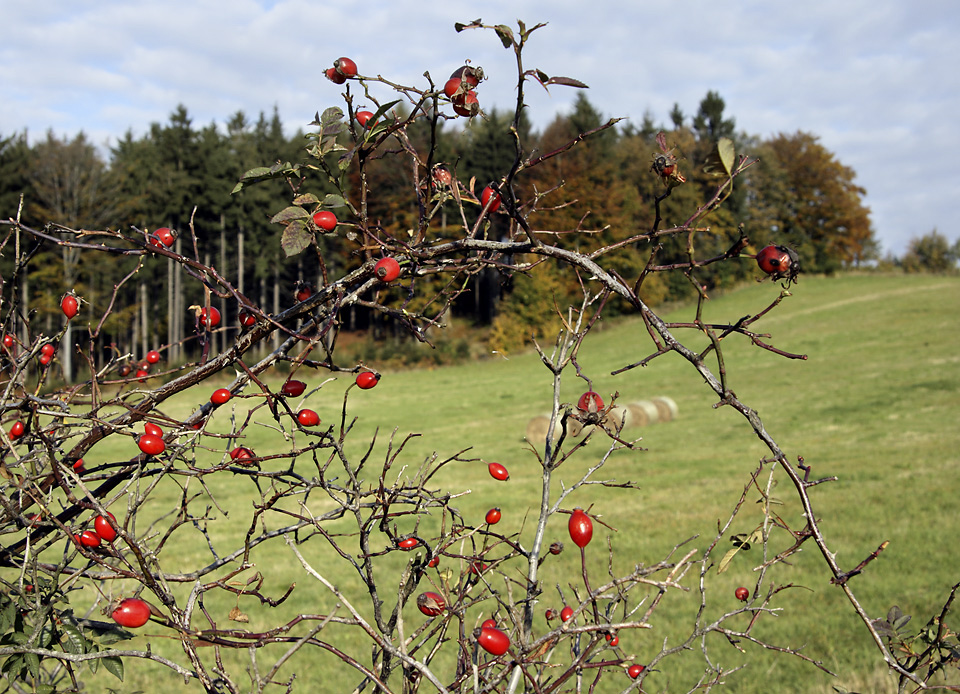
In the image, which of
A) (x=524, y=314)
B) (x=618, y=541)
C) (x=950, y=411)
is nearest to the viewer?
(x=618, y=541)

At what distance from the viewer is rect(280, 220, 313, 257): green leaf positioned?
1.00 meters

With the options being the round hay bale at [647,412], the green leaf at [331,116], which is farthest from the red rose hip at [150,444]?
the round hay bale at [647,412]

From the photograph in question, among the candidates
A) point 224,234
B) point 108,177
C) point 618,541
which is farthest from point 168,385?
point 224,234

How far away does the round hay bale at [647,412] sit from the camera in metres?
13.7

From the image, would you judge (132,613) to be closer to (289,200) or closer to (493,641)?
(493,641)

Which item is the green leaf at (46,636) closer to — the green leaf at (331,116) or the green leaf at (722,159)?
the green leaf at (331,116)

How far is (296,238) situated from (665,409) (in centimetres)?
1407

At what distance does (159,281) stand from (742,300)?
25.6m

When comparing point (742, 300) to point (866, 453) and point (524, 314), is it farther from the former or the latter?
point (866, 453)

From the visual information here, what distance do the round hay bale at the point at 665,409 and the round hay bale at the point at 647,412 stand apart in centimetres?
13

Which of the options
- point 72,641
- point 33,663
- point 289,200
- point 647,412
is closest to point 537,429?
point 647,412

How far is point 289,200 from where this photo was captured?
27922mm

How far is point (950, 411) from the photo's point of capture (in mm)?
11883

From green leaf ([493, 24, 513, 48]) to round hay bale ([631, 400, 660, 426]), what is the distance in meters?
13.3
